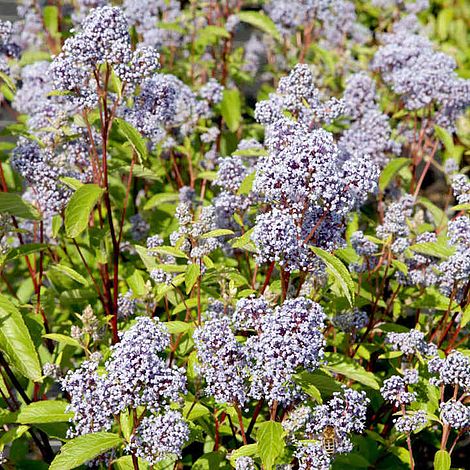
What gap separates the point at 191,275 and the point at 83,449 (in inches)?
33.3

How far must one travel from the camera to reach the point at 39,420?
3258mm

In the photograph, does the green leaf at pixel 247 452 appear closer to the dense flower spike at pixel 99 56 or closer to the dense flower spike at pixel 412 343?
the dense flower spike at pixel 412 343

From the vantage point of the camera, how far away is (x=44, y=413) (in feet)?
10.9

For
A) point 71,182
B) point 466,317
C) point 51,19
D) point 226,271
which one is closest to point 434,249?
point 466,317

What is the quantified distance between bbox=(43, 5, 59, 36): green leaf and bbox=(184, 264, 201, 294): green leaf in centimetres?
383

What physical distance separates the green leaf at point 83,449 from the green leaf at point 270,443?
0.55 metres

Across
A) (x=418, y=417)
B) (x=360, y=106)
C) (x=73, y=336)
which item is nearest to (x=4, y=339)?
(x=73, y=336)

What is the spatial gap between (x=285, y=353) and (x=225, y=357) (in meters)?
0.25

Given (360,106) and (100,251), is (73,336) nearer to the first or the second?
(100,251)

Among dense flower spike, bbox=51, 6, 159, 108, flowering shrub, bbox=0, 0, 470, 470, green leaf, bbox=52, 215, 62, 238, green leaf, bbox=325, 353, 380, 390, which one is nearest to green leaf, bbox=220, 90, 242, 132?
flowering shrub, bbox=0, 0, 470, 470

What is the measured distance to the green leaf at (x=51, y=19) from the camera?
6.28 m

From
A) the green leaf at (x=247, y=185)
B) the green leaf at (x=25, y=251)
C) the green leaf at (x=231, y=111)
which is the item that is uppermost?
the green leaf at (x=247, y=185)

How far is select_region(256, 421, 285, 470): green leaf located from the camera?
274cm

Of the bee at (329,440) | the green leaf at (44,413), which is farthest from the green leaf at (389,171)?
the green leaf at (44,413)
